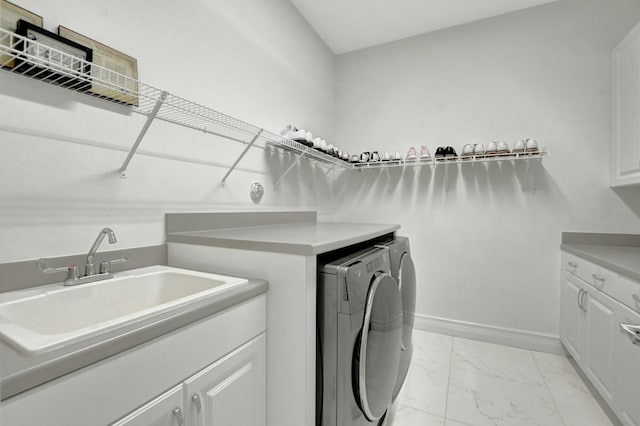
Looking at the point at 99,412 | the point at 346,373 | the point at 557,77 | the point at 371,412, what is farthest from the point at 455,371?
the point at 557,77

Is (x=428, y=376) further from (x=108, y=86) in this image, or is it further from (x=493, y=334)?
(x=108, y=86)

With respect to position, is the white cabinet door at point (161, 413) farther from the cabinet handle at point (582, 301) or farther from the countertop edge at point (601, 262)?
the cabinet handle at point (582, 301)

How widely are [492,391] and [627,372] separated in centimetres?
70

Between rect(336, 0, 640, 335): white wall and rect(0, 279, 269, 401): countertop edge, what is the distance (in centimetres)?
227

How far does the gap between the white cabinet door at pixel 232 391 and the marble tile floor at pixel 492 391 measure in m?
0.95

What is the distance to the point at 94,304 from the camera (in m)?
1.00

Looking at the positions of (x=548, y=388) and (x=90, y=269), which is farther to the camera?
(x=548, y=388)

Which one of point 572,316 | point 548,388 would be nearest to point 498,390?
point 548,388

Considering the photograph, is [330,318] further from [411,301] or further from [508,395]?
[508,395]

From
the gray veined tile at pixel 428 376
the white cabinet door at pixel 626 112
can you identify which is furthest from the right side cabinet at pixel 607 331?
the gray veined tile at pixel 428 376

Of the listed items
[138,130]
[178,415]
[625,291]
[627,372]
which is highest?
[138,130]

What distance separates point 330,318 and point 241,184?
1123 millimetres

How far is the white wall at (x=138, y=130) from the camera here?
950 mm

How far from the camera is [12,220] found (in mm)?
917
